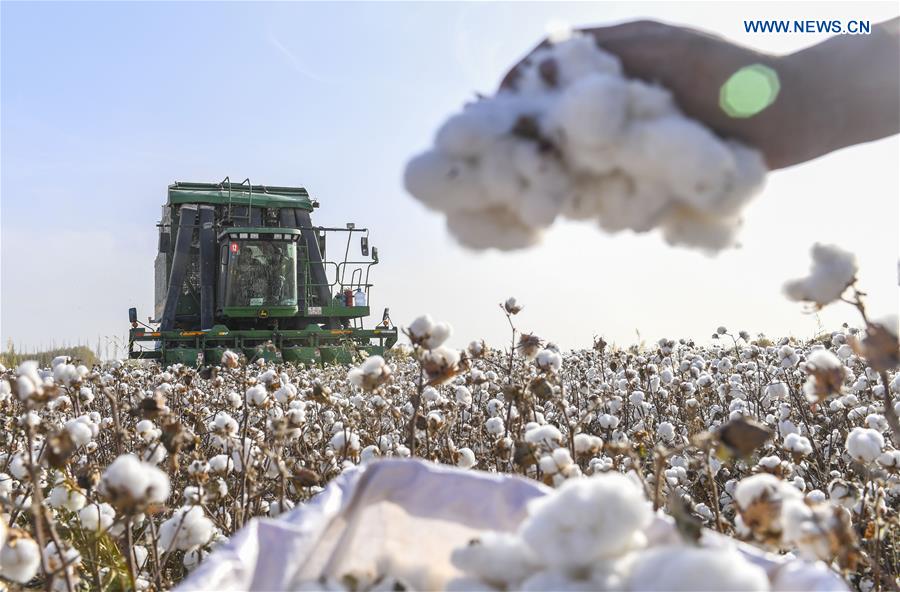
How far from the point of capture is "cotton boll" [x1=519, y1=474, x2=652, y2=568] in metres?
→ 0.97

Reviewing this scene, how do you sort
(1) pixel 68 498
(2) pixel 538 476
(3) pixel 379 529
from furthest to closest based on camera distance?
(2) pixel 538 476
(1) pixel 68 498
(3) pixel 379 529

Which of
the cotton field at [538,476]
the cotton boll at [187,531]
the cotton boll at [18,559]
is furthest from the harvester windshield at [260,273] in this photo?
the cotton boll at [18,559]

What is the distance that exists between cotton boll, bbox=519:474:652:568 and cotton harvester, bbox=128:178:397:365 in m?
12.5

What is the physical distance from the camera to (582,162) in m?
1.00

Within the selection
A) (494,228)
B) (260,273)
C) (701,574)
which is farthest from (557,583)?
(260,273)

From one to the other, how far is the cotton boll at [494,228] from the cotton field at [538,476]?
0.33 metres

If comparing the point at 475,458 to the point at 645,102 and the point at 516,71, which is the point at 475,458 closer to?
the point at 516,71

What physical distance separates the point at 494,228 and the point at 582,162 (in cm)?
17

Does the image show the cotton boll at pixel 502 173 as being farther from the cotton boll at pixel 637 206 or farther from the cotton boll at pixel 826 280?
the cotton boll at pixel 826 280

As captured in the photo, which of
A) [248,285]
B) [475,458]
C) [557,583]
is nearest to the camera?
[557,583]

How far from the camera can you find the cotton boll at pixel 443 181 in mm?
1048

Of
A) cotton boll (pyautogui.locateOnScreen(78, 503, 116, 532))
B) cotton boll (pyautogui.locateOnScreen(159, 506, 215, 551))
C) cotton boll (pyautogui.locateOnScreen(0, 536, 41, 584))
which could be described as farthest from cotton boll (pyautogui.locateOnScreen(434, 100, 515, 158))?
cotton boll (pyautogui.locateOnScreen(78, 503, 116, 532))

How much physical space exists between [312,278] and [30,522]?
13.2 meters

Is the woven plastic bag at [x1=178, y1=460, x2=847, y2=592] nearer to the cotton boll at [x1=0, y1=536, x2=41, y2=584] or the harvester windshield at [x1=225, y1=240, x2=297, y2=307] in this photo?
the cotton boll at [x1=0, y1=536, x2=41, y2=584]
